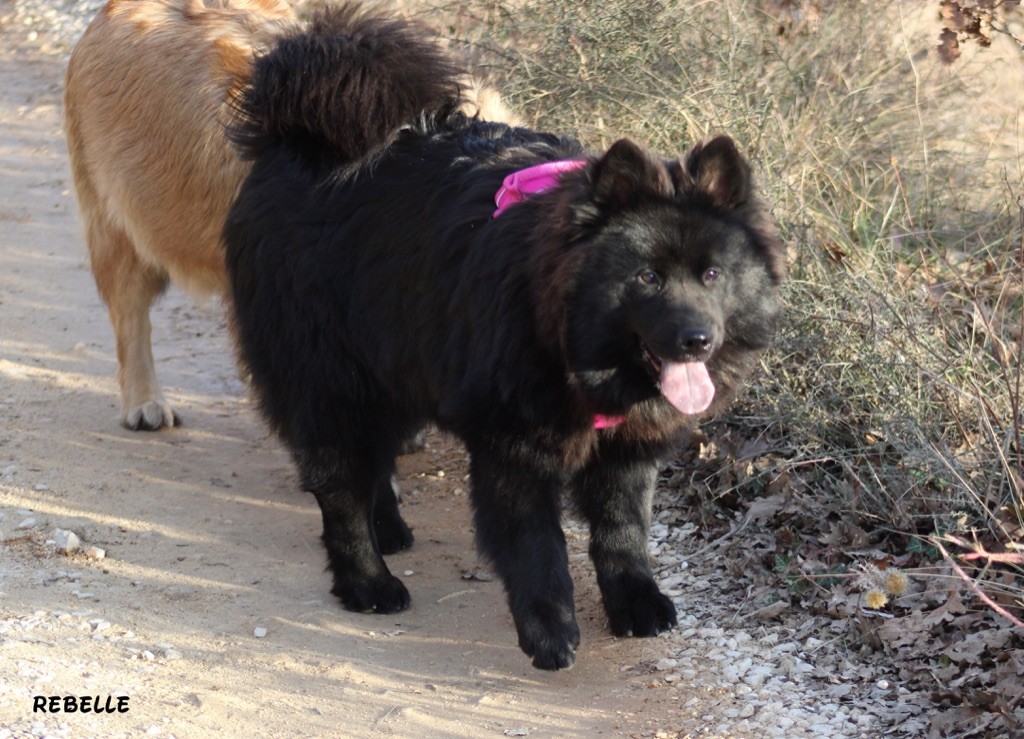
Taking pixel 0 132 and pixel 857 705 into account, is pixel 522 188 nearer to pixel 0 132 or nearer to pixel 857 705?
pixel 857 705

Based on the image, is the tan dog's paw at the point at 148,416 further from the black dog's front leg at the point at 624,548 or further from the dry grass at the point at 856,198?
the black dog's front leg at the point at 624,548

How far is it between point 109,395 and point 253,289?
243cm

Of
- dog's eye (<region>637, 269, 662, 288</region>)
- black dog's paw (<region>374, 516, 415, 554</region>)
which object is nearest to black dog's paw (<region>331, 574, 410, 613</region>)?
black dog's paw (<region>374, 516, 415, 554</region>)

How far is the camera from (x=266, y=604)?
483 cm

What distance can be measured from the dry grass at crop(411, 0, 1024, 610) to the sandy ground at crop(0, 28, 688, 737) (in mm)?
1196

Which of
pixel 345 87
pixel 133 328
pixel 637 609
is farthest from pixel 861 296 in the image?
pixel 133 328

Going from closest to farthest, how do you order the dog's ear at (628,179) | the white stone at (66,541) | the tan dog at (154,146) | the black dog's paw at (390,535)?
the dog's ear at (628,179), the white stone at (66,541), the black dog's paw at (390,535), the tan dog at (154,146)

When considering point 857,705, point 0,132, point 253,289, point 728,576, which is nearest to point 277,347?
point 253,289

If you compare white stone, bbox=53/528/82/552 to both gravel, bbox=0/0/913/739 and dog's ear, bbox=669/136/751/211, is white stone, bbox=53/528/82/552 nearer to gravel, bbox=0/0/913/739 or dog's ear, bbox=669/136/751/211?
gravel, bbox=0/0/913/739

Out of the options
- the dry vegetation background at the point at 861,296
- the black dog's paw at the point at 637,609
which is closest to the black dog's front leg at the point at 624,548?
the black dog's paw at the point at 637,609

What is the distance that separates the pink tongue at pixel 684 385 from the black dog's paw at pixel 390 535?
1.87 metres

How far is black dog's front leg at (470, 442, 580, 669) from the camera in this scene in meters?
4.16

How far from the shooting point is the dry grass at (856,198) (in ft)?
15.7

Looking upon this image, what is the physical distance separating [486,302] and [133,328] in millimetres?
3015
